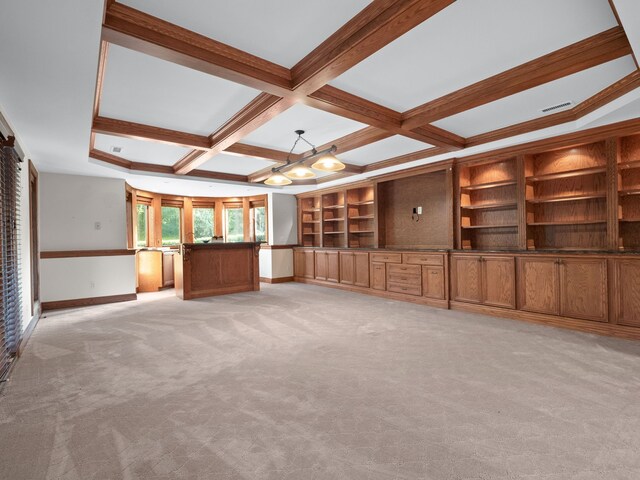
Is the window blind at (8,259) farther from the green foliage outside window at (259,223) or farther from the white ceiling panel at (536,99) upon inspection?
the green foliage outside window at (259,223)

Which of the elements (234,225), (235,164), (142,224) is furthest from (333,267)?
(142,224)

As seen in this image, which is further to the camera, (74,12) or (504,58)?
(504,58)

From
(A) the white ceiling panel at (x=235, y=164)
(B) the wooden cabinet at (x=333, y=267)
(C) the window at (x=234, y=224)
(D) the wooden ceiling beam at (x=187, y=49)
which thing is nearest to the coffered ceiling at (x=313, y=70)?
(D) the wooden ceiling beam at (x=187, y=49)

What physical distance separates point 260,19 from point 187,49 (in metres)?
0.58

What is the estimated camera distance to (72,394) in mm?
2490

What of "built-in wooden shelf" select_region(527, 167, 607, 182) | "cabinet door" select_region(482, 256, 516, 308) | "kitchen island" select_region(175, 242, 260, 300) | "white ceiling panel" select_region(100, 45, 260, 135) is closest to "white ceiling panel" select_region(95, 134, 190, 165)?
"white ceiling panel" select_region(100, 45, 260, 135)

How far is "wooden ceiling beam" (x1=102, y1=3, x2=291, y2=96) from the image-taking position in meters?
2.13

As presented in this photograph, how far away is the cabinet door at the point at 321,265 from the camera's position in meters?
8.12

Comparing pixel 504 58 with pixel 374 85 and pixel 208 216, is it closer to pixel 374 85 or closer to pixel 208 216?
pixel 374 85

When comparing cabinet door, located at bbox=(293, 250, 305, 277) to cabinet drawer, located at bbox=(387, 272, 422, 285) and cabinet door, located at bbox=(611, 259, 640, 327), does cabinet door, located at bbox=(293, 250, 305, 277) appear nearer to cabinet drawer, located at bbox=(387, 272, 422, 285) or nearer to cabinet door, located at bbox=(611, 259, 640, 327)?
cabinet drawer, located at bbox=(387, 272, 422, 285)

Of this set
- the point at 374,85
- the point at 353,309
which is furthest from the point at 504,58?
the point at 353,309

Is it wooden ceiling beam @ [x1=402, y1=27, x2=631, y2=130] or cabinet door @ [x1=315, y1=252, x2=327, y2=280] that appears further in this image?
cabinet door @ [x1=315, y1=252, x2=327, y2=280]

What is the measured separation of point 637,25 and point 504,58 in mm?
852

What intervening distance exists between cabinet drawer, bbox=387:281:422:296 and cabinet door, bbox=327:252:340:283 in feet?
5.34
